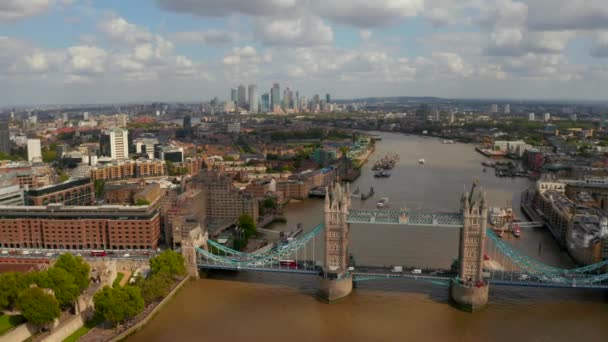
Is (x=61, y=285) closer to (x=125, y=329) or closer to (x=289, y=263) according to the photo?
(x=125, y=329)

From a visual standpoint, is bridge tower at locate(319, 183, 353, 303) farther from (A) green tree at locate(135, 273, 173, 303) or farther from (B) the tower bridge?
(A) green tree at locate(135, 273, 173, 303)

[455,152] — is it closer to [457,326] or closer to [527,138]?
[527,138]

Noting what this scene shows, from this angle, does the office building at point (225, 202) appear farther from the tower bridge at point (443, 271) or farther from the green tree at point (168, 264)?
the green tree at point (168, 264)

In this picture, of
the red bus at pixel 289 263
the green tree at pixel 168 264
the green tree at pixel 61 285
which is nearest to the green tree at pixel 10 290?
the green tree at pixel 61 285

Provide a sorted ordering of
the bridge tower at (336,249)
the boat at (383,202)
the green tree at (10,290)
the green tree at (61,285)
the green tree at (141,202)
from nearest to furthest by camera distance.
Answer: the green tree at (10,290), the green tree at (61,285), the bridge tower at (336,249), the green tree at (141,202), the boat at (383,202)

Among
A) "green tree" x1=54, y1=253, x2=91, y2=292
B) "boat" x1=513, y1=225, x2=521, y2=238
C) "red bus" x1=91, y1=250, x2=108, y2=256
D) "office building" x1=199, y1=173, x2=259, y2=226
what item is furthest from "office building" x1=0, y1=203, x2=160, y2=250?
"boat" x1=513, y1=225, x2=521, y2=238
